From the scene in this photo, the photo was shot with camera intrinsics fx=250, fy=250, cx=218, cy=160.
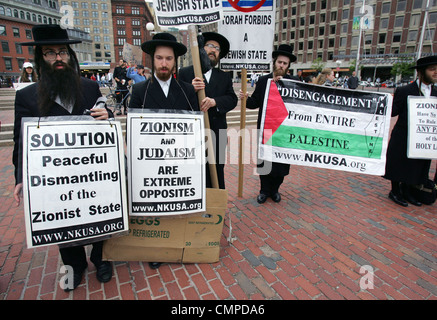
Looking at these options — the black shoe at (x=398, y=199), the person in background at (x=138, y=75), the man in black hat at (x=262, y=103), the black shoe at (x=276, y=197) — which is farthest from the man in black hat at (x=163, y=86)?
the person in background at (x=138, y=75)

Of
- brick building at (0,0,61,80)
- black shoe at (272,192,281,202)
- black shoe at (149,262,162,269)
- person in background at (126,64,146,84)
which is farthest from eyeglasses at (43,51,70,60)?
brick building at (0,0,61,80)

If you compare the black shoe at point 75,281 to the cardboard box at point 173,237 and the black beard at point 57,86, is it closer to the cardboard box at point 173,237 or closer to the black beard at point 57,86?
the cardboard box at point 173,237

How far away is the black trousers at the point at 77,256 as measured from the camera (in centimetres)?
218

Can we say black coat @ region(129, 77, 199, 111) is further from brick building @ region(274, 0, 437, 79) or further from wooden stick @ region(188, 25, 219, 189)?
brick building @ region(274, 0, 437, 79)

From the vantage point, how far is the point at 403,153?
3643 millimetres

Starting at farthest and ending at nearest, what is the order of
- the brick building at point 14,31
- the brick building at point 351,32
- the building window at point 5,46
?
the brick building at point 14,31 → the building window at point 5,46 → the brick building at point 351,32

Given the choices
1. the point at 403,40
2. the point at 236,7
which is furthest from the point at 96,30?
the point at 236,7

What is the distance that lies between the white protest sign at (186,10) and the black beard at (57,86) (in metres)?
0.99

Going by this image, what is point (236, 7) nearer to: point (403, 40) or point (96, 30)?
point (403, 40)

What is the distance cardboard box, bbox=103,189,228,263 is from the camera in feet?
7.61

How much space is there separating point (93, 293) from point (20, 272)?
0.87 m

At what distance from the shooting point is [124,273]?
7.73ft
